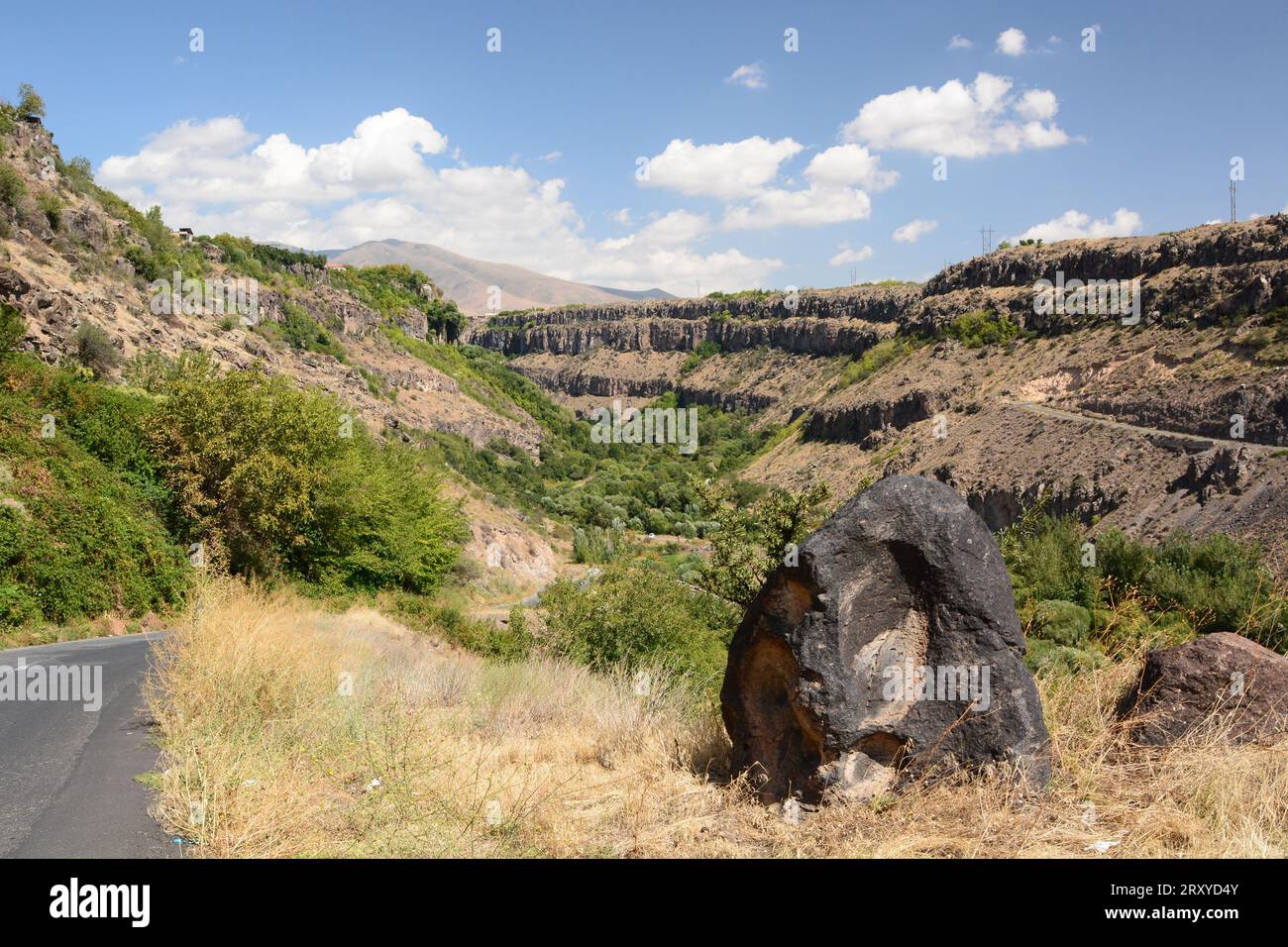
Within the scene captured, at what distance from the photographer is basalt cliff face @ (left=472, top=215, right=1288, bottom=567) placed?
43.7 metres

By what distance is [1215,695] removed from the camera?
234 inches

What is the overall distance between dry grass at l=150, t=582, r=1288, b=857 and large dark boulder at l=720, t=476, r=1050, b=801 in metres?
0.24

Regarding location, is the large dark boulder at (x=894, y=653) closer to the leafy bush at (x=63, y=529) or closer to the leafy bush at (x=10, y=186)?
the leafy bush at (x=63, y=529)

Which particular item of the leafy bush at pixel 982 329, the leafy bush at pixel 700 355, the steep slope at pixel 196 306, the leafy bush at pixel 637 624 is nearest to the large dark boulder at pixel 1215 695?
the leafy bush at pixel 637 624

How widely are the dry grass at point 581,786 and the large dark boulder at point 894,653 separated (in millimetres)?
243

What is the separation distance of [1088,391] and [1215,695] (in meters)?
60.9

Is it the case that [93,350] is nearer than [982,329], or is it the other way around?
[93,350]

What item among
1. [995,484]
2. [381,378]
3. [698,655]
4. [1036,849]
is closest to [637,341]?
[381,378]

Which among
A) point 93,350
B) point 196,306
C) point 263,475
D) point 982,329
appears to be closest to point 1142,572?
point 263,475

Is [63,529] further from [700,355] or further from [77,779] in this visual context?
[700,355]

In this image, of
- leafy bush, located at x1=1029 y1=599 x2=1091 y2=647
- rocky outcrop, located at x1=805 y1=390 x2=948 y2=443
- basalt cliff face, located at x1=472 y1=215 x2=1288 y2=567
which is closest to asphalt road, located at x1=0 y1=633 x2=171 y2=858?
leafy bush, located at x1=1029 y1=599 x2=1091 y2=647

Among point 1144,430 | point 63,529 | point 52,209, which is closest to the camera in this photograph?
point 63,529

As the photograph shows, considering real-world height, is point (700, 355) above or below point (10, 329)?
above

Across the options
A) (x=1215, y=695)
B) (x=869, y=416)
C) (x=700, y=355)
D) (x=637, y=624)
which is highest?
(x=700, y=355)
